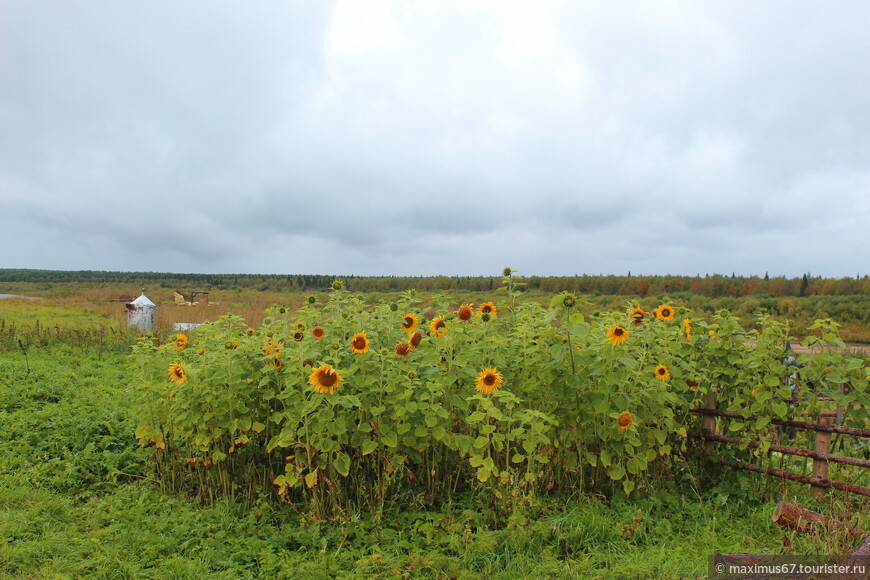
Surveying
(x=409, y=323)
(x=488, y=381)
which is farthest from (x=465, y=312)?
(x=488, y=381)

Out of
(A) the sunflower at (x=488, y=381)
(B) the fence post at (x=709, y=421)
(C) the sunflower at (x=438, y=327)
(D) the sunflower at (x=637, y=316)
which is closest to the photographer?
(A) the sunflower at (x=488, y=381)

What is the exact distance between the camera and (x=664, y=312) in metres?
4.55

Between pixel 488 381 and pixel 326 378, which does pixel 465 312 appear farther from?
pixel 326 378

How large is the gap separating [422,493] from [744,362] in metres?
2.76

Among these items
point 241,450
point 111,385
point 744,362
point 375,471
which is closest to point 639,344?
point 744,362

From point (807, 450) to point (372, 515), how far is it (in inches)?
132

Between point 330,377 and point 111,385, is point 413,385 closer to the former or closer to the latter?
point 330,377

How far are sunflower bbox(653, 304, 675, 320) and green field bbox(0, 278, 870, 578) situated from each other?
0.52 ft

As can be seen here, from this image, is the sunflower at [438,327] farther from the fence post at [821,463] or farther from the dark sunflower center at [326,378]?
the fence post at [821,463]

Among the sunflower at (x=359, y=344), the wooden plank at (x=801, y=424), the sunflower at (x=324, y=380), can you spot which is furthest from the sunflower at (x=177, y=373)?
the wooden plank at (x=801, y=424)

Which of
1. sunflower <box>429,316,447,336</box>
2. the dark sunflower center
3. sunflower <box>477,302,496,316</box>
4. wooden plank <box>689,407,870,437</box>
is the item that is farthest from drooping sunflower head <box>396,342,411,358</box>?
wooden plank <box>689,407,870,437</box>

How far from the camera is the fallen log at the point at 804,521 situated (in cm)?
339

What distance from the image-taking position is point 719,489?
452cm

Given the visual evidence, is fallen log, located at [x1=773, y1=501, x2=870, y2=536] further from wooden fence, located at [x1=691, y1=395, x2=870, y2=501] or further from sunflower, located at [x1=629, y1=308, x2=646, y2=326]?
sunflower, located at [x1=629, y1=308, x2=646, y2=326]
